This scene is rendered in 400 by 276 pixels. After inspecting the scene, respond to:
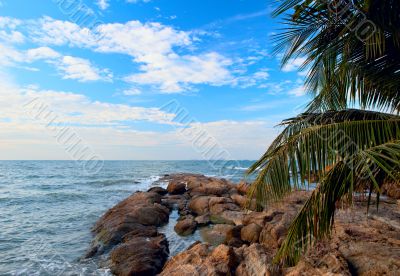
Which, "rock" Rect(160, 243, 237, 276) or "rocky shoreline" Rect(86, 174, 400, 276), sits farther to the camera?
"rock" Rect(160, 243, 237, 276)

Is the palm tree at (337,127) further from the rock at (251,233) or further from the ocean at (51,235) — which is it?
the rock at (251,233)

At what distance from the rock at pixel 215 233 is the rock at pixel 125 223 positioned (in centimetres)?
245

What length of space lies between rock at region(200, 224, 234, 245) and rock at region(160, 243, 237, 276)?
14.1ft

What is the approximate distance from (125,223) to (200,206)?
15.9 feet

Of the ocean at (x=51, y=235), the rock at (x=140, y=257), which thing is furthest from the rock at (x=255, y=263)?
the rock at (x=140, y=257)

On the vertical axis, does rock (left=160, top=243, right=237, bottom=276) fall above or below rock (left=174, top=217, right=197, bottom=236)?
above

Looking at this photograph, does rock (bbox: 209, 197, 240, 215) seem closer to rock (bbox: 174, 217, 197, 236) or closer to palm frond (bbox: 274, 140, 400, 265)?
rock (bbox: 174, 217, 197, 236)

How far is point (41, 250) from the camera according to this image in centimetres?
1209

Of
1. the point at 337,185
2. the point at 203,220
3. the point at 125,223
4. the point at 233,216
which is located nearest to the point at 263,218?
the point at 233,216

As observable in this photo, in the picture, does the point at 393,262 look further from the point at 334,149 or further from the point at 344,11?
the point at 344,11

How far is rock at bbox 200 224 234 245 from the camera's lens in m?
11.4

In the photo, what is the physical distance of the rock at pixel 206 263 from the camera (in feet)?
20.7

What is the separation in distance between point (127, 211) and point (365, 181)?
12.7 m

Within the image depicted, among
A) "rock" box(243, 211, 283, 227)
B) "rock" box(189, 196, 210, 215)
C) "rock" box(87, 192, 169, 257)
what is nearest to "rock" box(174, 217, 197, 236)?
"rock" box(87, 192, 169, 257)
